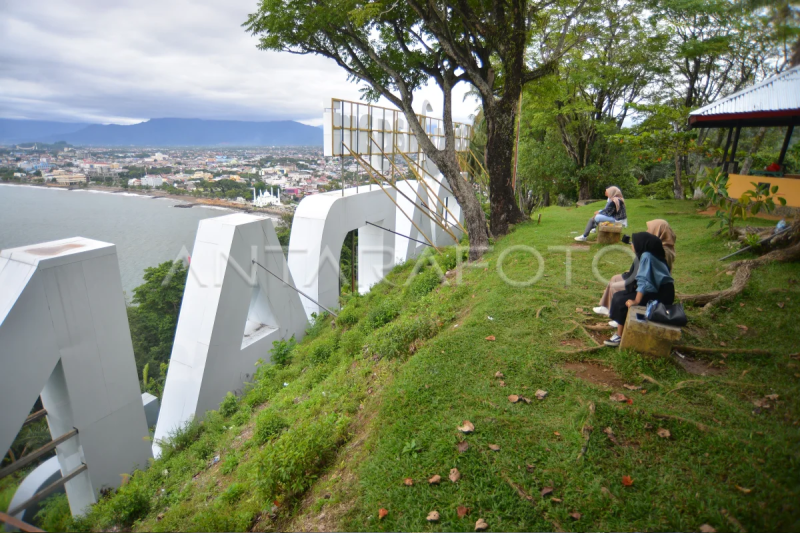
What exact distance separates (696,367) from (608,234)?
505cm

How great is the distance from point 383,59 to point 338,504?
9.50m

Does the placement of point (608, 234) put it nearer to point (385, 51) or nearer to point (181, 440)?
point (385, 51)

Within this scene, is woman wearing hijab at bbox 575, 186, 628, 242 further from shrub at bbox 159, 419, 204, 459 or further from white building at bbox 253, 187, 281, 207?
white building at bbox 253, 187, 281, 207

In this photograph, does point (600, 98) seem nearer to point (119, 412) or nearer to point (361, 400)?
point (361, 400)

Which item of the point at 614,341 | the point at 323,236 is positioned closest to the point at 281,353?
the point at 323,236

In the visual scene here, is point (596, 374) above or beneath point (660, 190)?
beneath

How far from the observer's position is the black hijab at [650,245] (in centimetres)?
427

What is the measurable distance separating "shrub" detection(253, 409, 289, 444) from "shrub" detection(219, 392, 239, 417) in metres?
2.03

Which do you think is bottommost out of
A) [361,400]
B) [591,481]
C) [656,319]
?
[361,400]

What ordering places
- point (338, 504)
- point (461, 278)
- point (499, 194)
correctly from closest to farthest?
point (338, 504) < point (461, 278) < point (499, 194)

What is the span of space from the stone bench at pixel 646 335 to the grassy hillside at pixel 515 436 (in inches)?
5.5

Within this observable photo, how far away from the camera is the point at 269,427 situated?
5.18 meters

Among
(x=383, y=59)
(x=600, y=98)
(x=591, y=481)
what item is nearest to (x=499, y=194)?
(x=383, y=59)

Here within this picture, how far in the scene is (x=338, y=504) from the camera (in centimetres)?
327
